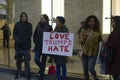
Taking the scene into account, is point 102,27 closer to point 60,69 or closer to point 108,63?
point 60,69

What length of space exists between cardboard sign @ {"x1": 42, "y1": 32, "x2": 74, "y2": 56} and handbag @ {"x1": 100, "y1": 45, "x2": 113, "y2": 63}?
5.10 feet

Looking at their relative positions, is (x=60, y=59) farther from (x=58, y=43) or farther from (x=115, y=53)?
(x=115, y=53)

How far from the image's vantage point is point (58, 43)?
10.3 meters

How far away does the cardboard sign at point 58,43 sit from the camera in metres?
10.1

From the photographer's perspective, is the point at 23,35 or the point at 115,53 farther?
the point at 23,35

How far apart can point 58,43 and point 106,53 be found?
2.23 metres

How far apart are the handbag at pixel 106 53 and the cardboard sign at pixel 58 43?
5.10ft

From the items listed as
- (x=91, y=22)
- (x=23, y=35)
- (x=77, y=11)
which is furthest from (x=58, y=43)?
(x=77, y=11)

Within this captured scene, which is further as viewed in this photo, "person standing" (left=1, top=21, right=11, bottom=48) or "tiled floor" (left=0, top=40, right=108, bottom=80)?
"person standing" (left=1, top=21, right=11, bottom=48)

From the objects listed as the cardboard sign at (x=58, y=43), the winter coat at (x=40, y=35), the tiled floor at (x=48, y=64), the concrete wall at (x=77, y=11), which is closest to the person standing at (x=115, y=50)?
the cardboard sign at (x=58, y=43)

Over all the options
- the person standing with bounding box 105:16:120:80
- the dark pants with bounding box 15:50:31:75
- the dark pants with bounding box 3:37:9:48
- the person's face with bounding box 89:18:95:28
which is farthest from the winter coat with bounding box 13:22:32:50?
the dark pants with bounding box 3:37:9:48

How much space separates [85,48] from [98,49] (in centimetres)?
32

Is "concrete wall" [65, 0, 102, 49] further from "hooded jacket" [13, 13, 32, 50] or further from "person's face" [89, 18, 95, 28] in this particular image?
"person's face" [89, 18, 95, 28]

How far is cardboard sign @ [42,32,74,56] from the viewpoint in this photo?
1009 centimetres
